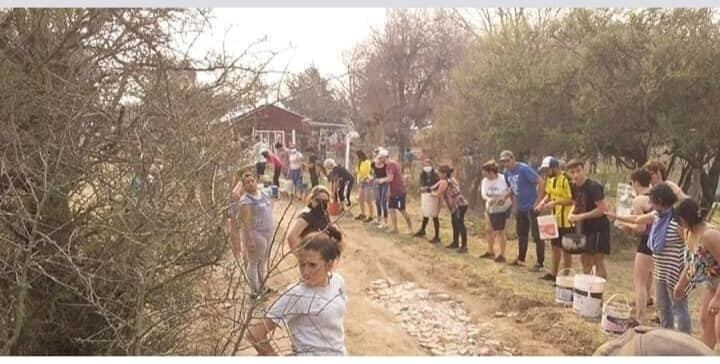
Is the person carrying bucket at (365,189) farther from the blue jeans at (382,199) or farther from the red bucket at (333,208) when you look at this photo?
the red bucket at (333,208)

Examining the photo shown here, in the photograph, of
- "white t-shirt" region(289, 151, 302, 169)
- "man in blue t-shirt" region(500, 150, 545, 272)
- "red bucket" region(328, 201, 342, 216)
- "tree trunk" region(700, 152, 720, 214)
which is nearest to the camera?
"red bucket" region(328, 201, 342, 216)

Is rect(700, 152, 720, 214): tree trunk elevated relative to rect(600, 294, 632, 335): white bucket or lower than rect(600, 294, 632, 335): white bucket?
elevated

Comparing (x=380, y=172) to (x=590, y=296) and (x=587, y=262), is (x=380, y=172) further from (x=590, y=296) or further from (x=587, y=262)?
(x=590, y=296)

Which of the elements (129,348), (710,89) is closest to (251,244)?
(129,348)

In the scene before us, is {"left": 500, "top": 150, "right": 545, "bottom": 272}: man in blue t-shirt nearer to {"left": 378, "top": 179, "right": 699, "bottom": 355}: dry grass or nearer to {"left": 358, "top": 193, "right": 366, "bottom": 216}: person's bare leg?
{"left": 378, "top": 179, "right": 699, "bottom": 355}: dry grass

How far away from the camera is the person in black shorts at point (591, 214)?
5445mm

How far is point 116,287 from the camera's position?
2.95 meters

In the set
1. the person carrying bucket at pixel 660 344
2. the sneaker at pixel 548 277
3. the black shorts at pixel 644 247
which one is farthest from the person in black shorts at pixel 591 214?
the person carrying bucket at pixel 660 344

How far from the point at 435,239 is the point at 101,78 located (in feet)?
18.5

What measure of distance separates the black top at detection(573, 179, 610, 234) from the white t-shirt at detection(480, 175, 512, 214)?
1432mm

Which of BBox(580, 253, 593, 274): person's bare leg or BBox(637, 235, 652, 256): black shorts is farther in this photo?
BBox(580, 253, 593, 274): person's bare leg

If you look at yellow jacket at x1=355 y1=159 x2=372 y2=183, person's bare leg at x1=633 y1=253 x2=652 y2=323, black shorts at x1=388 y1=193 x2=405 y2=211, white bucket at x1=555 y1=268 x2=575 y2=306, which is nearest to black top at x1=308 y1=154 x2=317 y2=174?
yellow jacket at x1=355 y1=159 x2=372 y2=183

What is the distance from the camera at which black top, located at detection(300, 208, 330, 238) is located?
4.43m

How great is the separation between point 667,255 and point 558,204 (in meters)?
1.89
